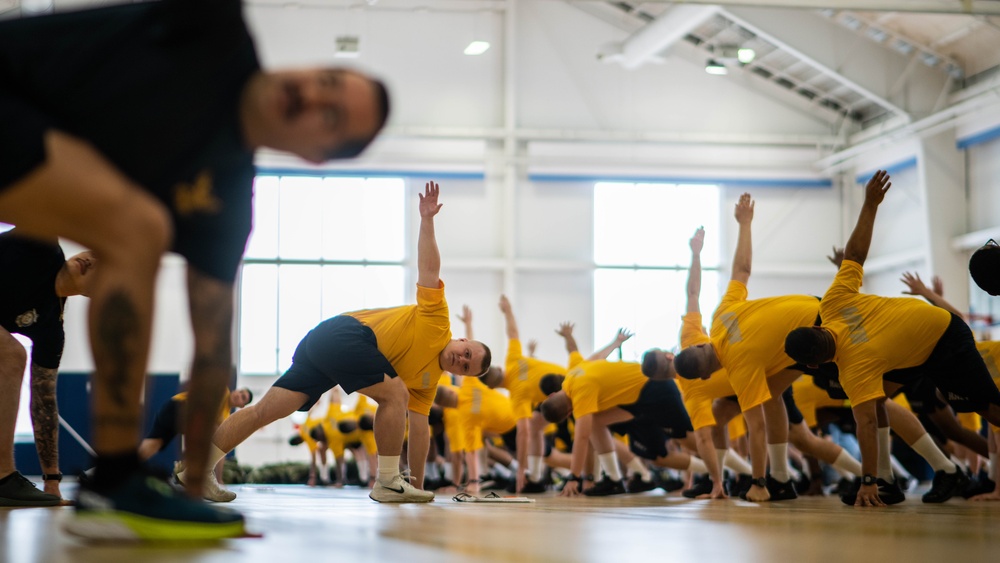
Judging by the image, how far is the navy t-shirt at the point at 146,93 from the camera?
72.2 inches

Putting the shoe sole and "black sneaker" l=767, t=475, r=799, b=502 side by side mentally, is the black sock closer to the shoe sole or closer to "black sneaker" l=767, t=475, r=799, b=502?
the shoe sole

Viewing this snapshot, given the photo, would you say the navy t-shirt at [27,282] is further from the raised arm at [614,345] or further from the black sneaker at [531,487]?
the raised arm at [614,345]

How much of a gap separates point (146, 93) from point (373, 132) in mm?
426

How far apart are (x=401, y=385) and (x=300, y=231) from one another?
15.5 metres

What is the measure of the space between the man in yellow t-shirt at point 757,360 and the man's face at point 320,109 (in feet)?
14.8

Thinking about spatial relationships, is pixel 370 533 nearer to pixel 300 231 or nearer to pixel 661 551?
pixel 661 551

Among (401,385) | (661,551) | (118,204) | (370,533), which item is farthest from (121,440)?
(401,385)

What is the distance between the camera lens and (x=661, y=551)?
2014 mm

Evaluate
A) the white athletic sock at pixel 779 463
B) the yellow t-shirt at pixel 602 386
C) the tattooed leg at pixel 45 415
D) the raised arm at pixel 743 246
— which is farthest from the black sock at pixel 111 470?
the yellow t-shirt at pixel 602 386

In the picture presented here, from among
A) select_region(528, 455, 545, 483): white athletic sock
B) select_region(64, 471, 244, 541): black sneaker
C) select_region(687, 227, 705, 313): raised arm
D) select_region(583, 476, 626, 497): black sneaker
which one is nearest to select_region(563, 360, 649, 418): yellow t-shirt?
select_region(583, 476, 626, 497): black sneaker

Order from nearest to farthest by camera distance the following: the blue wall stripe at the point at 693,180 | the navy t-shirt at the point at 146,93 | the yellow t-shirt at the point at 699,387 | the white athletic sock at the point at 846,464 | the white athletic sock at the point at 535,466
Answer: the navy t-shirt at the point at 146,93, the yellow t-shirt at the point at 699,387, the white athletic sock at the point at 846,464, the white athletic sock at the point at 535,466, the blue wall stripe at the point at 693,180

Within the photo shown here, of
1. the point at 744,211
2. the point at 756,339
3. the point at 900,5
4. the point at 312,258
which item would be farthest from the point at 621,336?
the point at 312,258

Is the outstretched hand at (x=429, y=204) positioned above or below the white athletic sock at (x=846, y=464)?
above

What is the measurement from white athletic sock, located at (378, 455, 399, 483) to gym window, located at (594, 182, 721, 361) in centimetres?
1551
